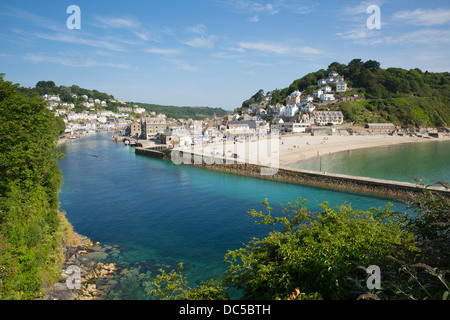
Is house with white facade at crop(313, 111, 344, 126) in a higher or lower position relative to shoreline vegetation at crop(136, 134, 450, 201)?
higher

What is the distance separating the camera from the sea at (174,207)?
33.1 feet

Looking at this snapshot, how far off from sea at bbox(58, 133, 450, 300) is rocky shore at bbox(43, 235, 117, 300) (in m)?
0.29

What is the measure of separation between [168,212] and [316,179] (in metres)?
12.3

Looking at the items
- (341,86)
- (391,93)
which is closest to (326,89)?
(341,86)

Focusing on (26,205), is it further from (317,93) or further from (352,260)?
(317,93)

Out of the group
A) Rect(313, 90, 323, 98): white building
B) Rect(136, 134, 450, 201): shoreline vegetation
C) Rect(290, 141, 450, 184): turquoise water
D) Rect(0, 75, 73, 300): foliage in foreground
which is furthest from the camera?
Rect(313, 90, 323, 98): white building

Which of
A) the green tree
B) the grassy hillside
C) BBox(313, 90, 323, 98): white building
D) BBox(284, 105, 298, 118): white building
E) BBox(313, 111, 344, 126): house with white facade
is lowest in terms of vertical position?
the green tree

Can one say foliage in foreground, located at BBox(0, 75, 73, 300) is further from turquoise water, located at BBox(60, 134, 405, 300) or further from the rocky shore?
turquoise water, located at BBox(60, 134, 405, 300)

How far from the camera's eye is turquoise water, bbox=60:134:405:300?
33.4 feet

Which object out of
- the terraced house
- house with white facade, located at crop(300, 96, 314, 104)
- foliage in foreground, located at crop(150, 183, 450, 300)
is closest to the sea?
foliage in foreground, located at crop(150, 183, 450, 300)

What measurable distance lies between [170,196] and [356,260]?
15271 mm

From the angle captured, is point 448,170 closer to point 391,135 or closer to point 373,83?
point 391,135

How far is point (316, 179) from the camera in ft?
68.8

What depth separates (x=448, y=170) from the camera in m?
24.2
